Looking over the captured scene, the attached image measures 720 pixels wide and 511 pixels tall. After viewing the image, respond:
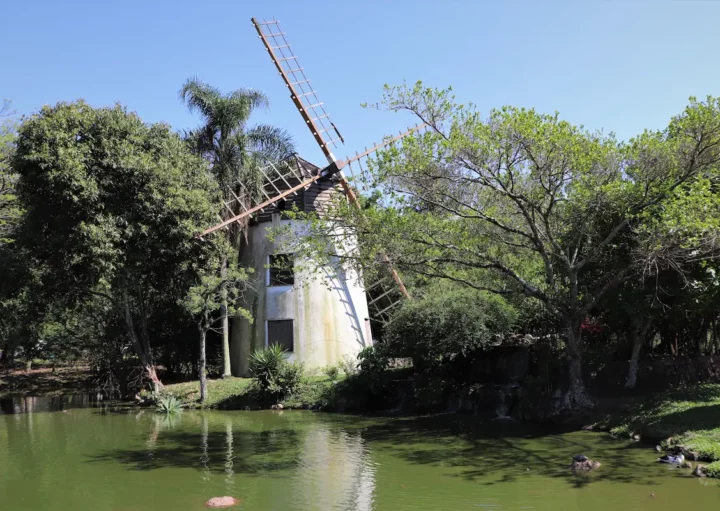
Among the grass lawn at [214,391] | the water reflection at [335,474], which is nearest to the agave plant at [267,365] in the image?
the grass lawn at [214,391]

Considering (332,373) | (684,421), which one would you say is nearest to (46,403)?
(332,373)

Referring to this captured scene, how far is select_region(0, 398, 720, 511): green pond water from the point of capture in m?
9.94

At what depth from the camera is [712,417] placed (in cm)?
1288

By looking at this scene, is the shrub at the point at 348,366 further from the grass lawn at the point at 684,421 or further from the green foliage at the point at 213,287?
the grass lawn at the point at 684,421

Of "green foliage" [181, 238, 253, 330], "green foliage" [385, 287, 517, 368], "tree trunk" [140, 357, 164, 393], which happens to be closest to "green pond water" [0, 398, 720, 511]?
"green foliage" [385, 287, 517, 368]

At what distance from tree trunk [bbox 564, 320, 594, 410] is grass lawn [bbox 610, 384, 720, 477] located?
4.17 ft

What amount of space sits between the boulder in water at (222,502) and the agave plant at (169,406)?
1236cm

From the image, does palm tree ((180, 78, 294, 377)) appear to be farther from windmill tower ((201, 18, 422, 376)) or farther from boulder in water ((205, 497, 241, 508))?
boulder in water ((205, 497, 241, 508))

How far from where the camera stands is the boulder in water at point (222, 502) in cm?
977

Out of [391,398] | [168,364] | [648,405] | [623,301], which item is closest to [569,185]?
[623,301]

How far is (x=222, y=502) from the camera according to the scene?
32.3 ft

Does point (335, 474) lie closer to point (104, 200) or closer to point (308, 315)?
point (104, 200)

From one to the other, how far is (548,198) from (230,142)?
15238mm

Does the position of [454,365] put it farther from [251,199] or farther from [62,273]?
[62,273]
